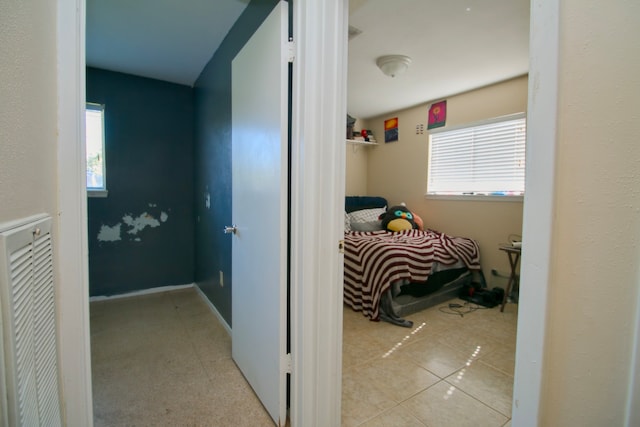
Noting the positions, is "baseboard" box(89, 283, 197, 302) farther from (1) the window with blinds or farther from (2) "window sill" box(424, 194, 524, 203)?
(1) the window with blinds

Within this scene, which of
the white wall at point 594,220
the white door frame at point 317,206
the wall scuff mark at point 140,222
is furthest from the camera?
the wall scuff mark at point 140,222

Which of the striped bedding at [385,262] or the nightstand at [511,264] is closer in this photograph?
the striped bedding at [385,262]

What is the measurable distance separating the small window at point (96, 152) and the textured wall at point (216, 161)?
3.04 ft

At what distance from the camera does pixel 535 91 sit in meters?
0.54

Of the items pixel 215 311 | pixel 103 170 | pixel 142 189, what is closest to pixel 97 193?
pixel 103 170

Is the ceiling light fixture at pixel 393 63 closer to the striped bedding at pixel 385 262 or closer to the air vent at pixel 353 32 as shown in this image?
the air vent at pixel 353 32

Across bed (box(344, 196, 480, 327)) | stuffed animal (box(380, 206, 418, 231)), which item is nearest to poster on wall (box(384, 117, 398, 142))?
stuffed animal (box(380, 206, 418, 231))

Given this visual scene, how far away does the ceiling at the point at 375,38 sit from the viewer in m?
1.87

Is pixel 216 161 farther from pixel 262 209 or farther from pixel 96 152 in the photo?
pixel 96 152

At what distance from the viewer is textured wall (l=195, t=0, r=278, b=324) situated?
6.75 ft

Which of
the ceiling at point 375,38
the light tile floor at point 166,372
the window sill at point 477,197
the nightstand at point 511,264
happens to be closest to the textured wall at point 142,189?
the ceiling at point 375,38

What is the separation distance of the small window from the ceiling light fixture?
2.89 metres

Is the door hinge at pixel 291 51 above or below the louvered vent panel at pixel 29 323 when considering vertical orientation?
above

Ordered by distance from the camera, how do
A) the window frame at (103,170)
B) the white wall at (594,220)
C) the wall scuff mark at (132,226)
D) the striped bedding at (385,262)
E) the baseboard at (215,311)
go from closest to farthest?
the white wall at (594,220) < the baseboard at (215,311) < the striped bedding at (385,262) < the window frame at (103,170) < the wall scuff mark at (132,226)
